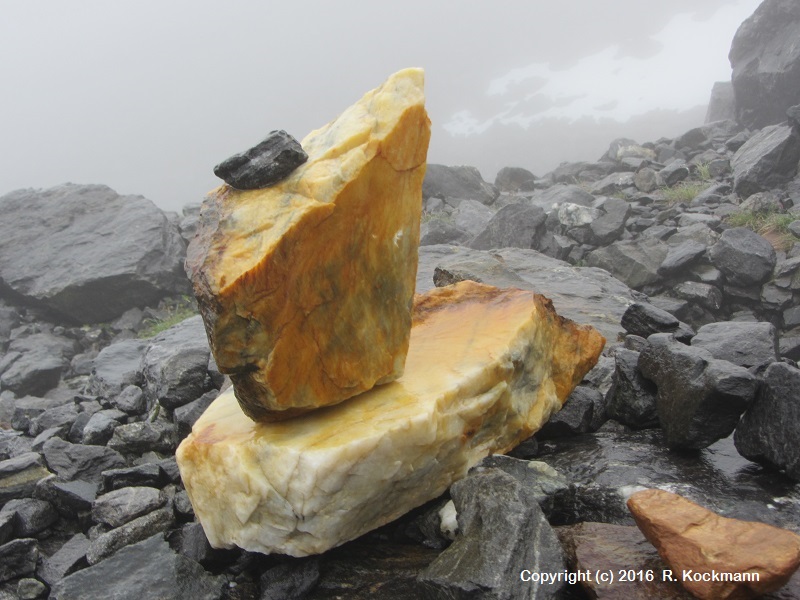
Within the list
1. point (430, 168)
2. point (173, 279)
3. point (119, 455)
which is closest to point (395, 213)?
point (119, 455)

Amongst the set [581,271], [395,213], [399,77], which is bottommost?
[581,271]

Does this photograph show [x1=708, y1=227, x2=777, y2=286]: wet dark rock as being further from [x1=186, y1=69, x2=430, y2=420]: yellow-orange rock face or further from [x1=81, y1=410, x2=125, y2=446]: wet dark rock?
[x1=81, y1=410, x2=125, y2=446]: wet dark rock

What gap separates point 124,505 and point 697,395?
4491 mm

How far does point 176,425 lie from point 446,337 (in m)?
3.46

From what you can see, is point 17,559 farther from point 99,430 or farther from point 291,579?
point 99,430

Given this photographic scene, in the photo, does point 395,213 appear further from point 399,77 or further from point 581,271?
point 581,271

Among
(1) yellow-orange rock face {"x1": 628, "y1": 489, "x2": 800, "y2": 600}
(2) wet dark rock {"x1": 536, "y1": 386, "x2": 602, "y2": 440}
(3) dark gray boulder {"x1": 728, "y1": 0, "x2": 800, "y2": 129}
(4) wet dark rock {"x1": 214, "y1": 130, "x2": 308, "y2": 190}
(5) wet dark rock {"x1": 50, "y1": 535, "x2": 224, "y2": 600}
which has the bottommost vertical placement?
(5) wet dark rock {"x1": 50, "y1": 535, "x2": 224, "y2": 600}

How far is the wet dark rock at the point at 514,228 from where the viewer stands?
14.4m

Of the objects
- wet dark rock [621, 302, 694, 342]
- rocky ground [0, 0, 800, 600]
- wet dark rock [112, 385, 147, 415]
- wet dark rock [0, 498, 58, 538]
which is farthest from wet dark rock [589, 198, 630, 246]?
wet dark rock [0, 498, 58, 538]

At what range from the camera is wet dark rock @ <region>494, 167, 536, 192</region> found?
77.6ft

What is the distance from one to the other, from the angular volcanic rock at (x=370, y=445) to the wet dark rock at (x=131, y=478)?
111cm

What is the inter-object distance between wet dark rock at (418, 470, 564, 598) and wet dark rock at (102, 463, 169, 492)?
3.08 metres

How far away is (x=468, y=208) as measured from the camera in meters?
17.8

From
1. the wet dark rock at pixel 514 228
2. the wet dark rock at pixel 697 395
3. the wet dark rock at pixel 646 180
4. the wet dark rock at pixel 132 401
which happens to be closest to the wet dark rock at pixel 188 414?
the wet dark rock at pixel 132 401
